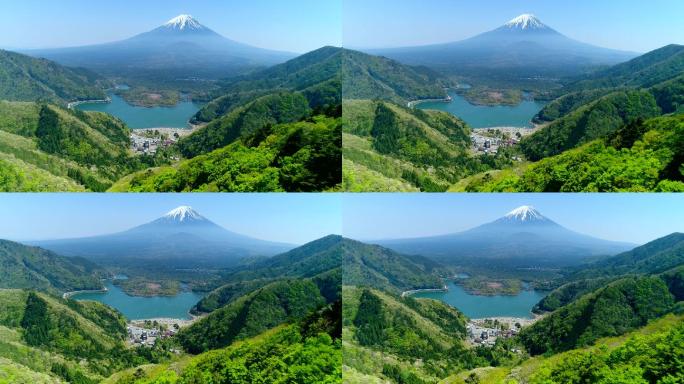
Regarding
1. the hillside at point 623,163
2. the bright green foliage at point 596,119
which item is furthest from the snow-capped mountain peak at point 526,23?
the hillside at point 623,163

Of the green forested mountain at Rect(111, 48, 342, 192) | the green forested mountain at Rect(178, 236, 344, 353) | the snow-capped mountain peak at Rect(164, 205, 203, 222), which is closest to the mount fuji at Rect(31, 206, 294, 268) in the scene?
the snow-capped mountain peak at Rect(164, 205, 203, 222)

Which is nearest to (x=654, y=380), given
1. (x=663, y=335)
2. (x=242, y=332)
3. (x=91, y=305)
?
(x=663, y=335)

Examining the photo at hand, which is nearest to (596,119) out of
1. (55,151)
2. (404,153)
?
(404,153)

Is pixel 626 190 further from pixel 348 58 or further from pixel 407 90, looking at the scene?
pixel 348 58

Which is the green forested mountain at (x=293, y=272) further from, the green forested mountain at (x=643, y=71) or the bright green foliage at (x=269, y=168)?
the green forested mountain at (x=643, y=71)

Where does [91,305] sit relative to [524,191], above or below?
below

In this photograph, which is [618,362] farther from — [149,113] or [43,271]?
[43,271]
